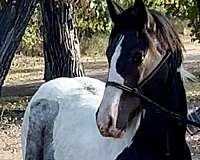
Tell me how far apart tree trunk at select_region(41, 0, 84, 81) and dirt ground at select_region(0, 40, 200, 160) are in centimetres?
127

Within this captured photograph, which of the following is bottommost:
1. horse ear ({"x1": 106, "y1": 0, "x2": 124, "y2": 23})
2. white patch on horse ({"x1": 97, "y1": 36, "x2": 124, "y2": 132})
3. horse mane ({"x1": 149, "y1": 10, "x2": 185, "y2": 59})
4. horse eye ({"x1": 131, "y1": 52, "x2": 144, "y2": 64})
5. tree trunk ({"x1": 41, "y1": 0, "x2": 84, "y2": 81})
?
tree trunk ({"x1": 41, "y1": 0, "x2": 84, "y2": 81})

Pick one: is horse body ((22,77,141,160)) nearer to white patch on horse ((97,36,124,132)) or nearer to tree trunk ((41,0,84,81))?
white patch on horse ((97,36,124,132))

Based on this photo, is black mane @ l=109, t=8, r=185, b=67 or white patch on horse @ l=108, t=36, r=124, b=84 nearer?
white patch on horse @ l=108, t=36, r=124, b=84

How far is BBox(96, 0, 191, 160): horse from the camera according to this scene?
3.84m

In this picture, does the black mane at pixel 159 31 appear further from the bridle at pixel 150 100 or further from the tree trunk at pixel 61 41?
the tree trunk at pixel 61 41

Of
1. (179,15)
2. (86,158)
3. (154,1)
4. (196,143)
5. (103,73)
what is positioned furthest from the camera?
(103,73)

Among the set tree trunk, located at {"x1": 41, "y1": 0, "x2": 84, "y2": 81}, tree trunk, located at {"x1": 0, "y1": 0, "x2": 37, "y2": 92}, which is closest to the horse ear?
tree trunk, located at {"x1": 0, "y1": 0, "x2": 37, "y2": 92}

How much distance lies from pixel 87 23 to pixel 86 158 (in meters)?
Result: 11.5

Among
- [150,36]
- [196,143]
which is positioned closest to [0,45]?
[150,36]

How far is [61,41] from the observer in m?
11.5

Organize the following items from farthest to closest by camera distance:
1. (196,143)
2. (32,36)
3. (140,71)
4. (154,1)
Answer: (32,36), (154,1), (196,143), (140,71)

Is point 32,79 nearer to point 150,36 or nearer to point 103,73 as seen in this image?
point 103,73

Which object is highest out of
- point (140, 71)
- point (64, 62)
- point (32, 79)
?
point (140, 71)

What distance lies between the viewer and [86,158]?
4.89 m
